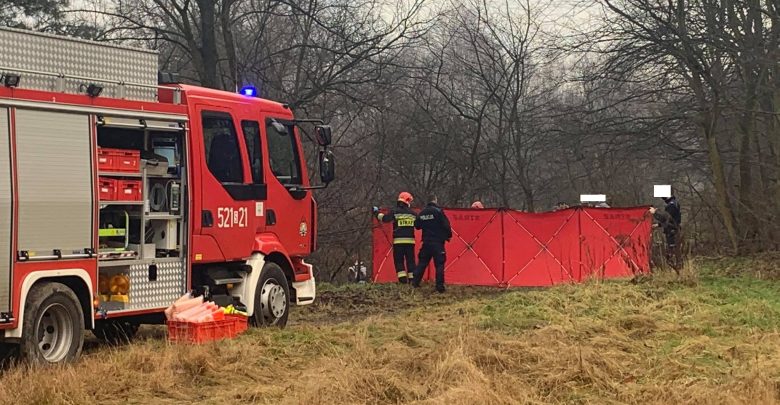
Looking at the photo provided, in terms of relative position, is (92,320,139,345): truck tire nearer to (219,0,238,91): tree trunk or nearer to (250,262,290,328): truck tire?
(250,262,290,328): truck tire

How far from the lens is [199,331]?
29.5 feet

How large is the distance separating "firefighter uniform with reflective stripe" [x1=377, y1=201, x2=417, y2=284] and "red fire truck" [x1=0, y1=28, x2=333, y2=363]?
15.9ft

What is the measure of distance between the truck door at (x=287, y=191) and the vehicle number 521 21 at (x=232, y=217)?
0.48 m

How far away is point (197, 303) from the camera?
31.0 ft

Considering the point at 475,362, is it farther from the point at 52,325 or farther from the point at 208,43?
the point at 208,43

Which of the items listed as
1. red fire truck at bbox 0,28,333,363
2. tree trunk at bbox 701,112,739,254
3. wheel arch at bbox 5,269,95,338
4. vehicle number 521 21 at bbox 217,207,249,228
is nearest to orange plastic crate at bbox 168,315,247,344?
red fire truck at bbox 0,28,333,363

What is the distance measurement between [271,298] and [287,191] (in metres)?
1.39

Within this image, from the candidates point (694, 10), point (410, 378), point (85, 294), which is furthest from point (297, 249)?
point (694, 10)

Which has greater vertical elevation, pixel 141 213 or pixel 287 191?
pixel 287 191

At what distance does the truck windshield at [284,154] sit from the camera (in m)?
10.9

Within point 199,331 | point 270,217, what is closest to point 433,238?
point 270,217

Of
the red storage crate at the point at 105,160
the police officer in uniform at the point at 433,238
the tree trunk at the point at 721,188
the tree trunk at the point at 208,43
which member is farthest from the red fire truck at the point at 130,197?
the tree trunk at the point at 721,188

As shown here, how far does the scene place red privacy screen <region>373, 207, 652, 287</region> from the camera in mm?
16812

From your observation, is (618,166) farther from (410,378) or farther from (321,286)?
(410,378)
